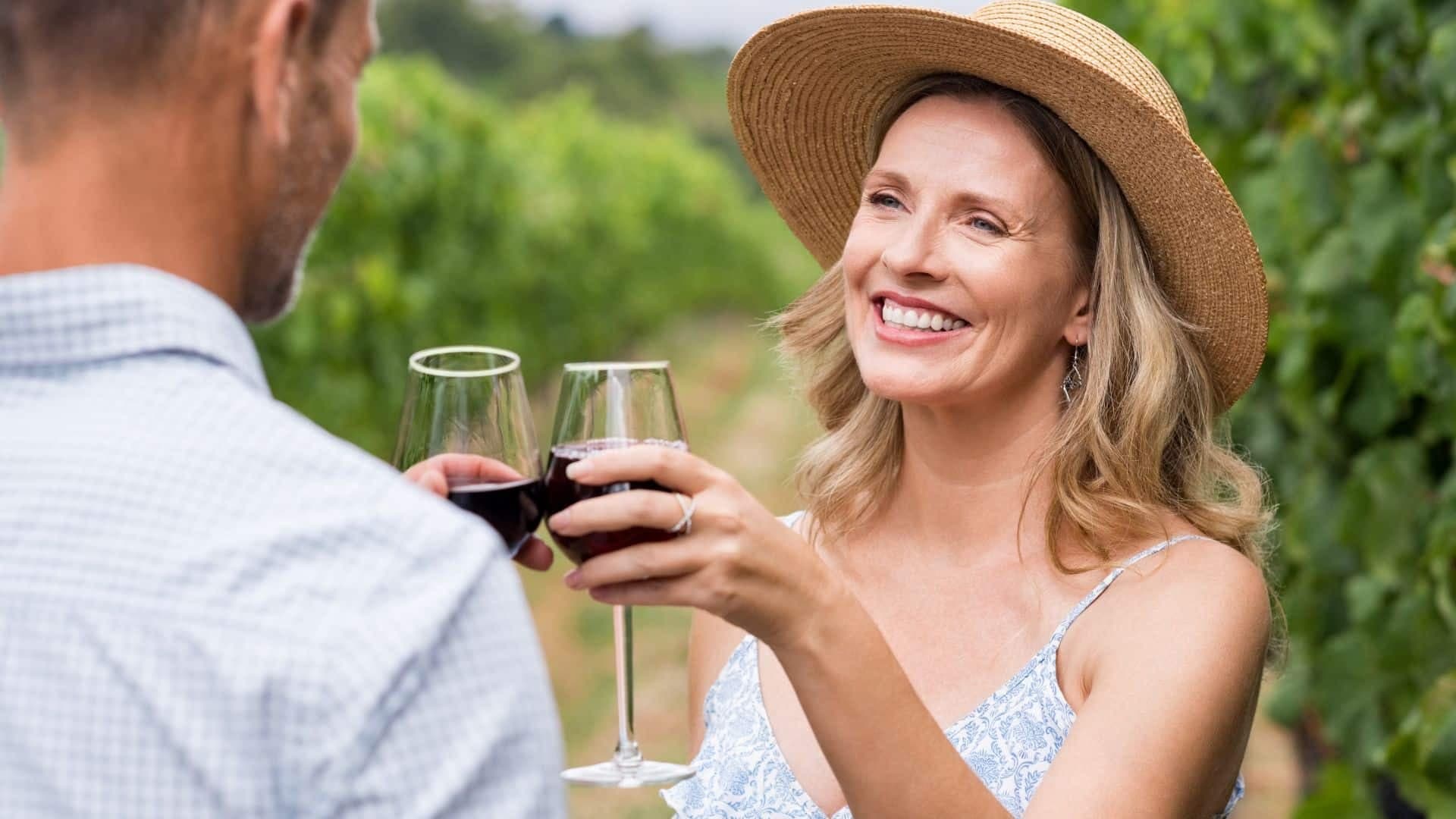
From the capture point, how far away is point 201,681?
1222mm

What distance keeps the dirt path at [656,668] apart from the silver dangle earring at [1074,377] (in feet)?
1.77

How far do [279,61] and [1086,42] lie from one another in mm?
1633

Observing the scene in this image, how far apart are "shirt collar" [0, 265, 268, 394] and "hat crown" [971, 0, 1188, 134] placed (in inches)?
63.3

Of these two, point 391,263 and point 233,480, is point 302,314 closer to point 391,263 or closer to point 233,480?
point 391,263

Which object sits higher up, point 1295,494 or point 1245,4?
point 1245,4

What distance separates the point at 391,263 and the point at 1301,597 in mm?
6531

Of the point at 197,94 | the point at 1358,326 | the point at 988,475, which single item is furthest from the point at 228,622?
the point at 1358,326

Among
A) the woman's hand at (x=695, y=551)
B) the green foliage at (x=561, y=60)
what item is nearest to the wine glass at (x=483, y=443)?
the woman's hand at (x=695, y=551)

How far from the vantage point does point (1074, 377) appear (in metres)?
2.89

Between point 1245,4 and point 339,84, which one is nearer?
point 339,84

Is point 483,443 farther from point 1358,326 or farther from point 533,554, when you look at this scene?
point 1358,326

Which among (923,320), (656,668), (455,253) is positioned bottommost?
(656,668)

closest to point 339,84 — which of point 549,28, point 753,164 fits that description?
point 753,164

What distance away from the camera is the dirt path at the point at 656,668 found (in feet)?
22.9
